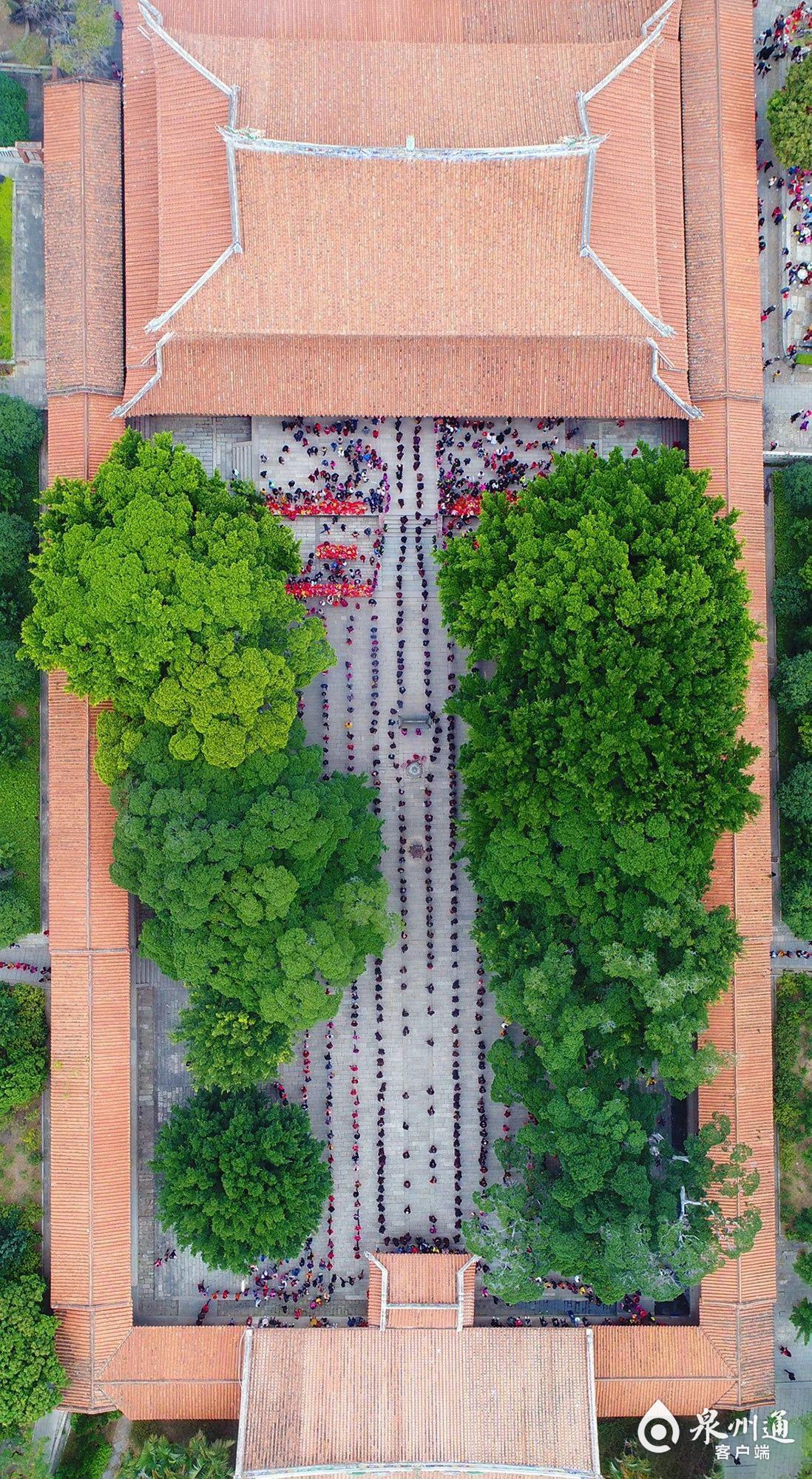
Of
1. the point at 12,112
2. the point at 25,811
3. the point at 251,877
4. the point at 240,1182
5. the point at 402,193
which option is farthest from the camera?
the point at 25,811

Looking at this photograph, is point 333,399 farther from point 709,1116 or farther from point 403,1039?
point 709,1116

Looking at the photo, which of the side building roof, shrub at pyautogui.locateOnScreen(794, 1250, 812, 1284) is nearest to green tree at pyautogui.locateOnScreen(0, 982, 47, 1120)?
Answer: the side building roof

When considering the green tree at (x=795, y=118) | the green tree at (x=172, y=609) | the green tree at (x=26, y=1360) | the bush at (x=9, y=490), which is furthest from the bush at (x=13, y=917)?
the green tree at (x=795, y=118)

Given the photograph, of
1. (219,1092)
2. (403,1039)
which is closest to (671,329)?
(403,1039)

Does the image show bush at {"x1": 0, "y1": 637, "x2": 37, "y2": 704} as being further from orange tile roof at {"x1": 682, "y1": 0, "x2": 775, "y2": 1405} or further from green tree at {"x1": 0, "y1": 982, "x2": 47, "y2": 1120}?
orange tile roof at {"x1": 682, "y1": 0, "x2": 775, "y2": 1405}

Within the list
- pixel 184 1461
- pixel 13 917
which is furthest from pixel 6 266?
pixel 184 1461

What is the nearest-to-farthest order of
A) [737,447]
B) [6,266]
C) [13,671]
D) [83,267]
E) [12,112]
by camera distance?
[83,267] < [737,447] < [13,671] < [12,112] < [6,266]

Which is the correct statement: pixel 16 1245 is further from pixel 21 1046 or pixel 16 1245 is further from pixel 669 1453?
pixel 669 1453
